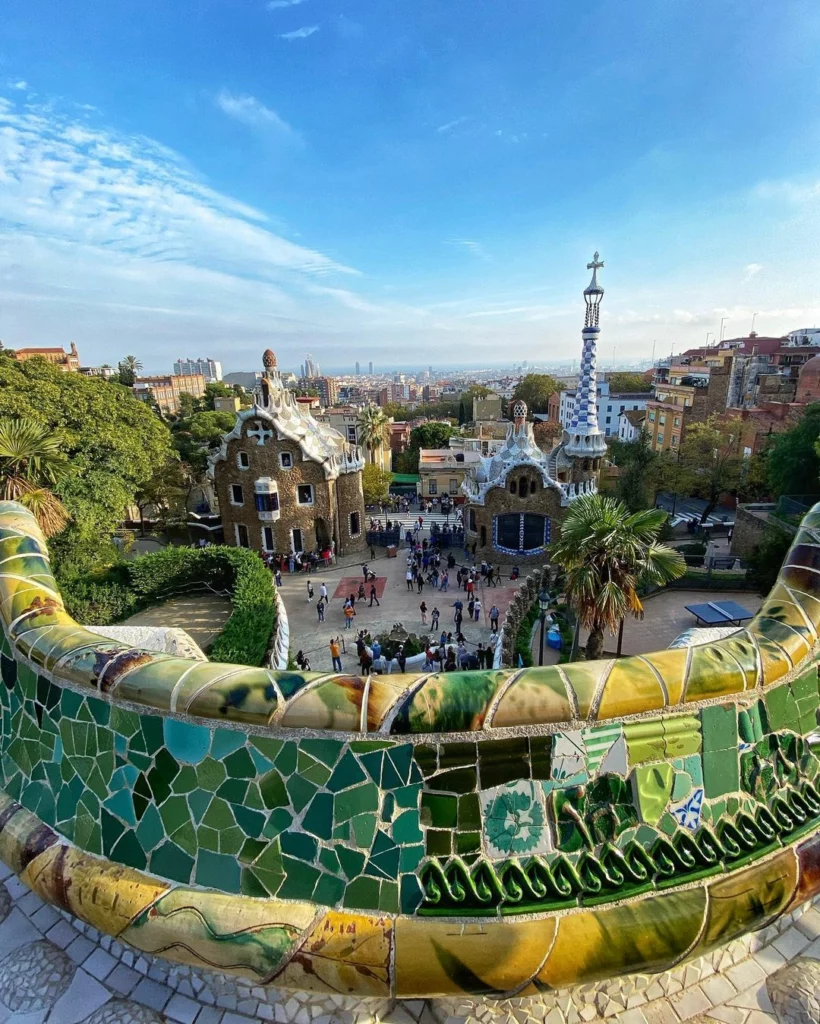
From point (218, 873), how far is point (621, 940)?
323cm

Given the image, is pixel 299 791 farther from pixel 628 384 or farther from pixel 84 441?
pixel 628 384

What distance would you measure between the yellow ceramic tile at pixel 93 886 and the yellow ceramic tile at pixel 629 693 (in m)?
3.98

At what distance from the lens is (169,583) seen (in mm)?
20953

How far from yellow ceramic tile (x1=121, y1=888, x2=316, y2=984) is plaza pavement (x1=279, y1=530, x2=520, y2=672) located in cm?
1217

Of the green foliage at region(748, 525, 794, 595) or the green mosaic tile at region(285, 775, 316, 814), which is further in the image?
the green foliage at region(748, 525, 794, 595)

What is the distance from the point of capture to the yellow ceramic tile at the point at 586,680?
4.30 meters

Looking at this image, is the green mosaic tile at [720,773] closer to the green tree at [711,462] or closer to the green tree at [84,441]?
the green tree at [84,441]

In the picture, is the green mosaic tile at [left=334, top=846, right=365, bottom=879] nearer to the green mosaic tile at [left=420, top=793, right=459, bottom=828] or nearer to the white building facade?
the green mosaic tile at [left=420, top=793, right=459, bottom=828]

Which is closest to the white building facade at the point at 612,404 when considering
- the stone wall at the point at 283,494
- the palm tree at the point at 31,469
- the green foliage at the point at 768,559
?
the stone wall at the point at 283,494

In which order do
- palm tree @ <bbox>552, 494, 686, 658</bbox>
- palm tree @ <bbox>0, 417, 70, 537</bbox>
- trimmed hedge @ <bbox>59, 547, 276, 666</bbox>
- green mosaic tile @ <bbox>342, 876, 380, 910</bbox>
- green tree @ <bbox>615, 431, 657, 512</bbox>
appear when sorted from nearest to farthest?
green mosaic tile @ <bbox>342, 876, 380, 910</bbox> → palm tree @ <bbox>552, 494, 686, 658</bbox> → palm tree @ <bbox>0, 417, 70, 537</bbox> → trimmed hedge @ <bbox>59, 547, 276, 666</bbox> → green tree @ <bbox>615, 431, 657, 512</bbox>

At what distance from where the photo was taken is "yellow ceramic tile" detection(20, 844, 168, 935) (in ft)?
14.3

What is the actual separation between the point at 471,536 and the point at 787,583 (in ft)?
68.7

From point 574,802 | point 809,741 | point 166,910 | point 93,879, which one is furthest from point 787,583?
point 93,879

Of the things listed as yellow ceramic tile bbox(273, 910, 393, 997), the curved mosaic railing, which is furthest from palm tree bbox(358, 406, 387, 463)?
yellow ceramic tile bbox(273, 910, 393, 997)
